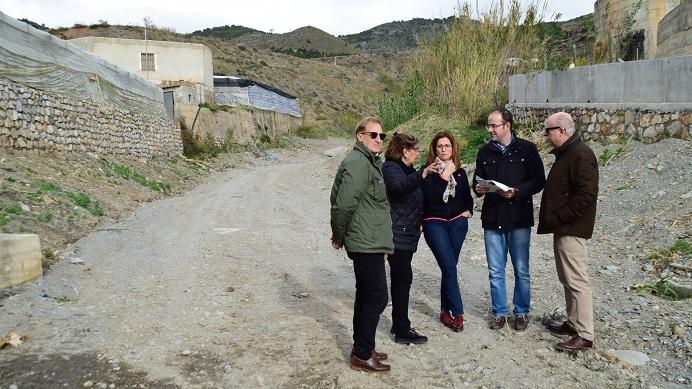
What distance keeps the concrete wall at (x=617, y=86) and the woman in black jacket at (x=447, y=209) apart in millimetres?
5252

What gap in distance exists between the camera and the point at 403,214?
3920mm

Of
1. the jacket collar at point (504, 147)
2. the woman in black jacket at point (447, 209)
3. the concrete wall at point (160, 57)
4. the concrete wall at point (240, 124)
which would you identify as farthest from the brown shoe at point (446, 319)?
the concrete wall at point (160, 57)

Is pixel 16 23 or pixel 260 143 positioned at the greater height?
pixel 16 23

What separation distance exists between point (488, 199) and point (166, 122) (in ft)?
61.8

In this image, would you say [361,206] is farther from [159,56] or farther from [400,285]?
[159,56]

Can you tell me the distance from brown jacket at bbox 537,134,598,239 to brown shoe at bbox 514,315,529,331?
0.75m

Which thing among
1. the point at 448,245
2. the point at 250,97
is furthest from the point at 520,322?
the point at 250,97

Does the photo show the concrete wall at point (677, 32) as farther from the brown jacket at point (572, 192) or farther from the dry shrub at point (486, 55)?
the brown jacket at point (572, 192)

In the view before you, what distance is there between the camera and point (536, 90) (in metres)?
11.4

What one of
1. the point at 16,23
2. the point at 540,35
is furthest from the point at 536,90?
the point at 16,23

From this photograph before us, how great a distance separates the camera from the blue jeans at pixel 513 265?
4.16m

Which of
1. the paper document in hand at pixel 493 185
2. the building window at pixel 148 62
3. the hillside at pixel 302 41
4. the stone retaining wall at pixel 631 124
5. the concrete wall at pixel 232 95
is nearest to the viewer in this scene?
the paper document in hand at pixel 493 185

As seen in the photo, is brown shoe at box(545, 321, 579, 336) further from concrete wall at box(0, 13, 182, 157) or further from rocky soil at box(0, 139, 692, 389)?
concrete wall at box(0, 13, 182, 157)

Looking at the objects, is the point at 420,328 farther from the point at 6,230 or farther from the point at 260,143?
the point at 260,143
